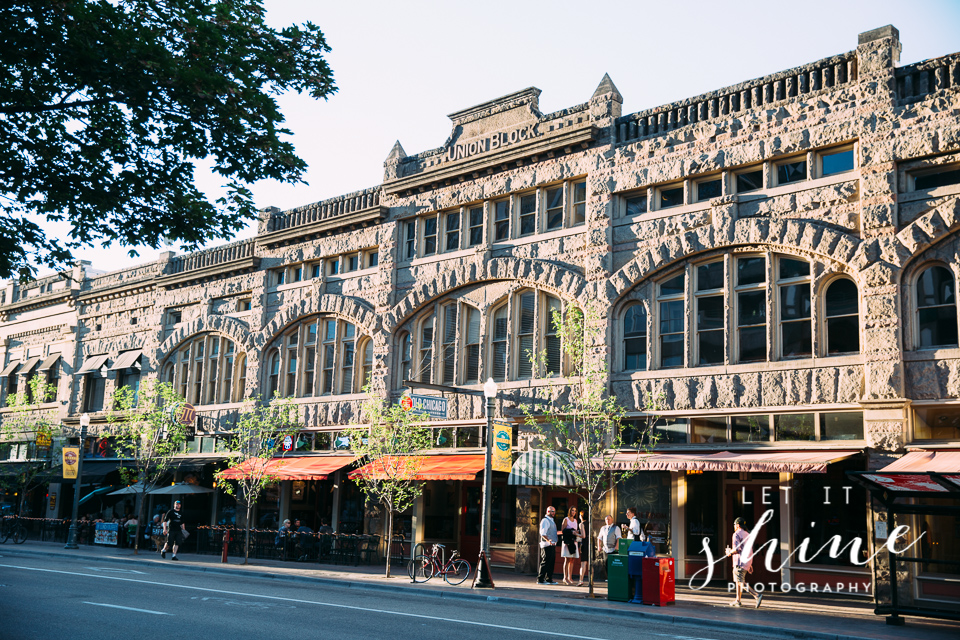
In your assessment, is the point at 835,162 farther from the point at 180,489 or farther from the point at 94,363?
the point at 94,363

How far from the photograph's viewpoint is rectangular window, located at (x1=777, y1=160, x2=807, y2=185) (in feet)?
69.5

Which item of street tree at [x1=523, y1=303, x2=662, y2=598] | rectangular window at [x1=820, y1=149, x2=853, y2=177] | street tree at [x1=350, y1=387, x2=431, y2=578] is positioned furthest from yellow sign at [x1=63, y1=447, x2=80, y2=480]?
rectangular window at [x1=820, y1=149, x2=853, y2=177]

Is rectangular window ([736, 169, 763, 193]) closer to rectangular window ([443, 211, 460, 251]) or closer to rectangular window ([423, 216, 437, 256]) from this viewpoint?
rectangular window ([443, 211, 460, 251])

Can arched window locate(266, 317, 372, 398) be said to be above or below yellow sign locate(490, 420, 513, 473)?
above

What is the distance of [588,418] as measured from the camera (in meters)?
20.2

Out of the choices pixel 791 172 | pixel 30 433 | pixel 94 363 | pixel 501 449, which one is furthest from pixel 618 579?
pixel 30 433

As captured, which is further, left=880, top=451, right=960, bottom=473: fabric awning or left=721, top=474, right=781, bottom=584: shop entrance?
left=721, top=474, right=781, bottom=584: shop entrance

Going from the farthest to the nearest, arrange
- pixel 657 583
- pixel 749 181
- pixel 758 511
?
pixel 749 181 < pixel 758 511 < pixel 657 583

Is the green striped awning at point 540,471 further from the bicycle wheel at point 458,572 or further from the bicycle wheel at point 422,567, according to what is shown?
the bicycle wheel at point 422,567

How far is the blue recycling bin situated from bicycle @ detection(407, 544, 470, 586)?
467cm

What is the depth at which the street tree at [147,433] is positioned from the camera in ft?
106

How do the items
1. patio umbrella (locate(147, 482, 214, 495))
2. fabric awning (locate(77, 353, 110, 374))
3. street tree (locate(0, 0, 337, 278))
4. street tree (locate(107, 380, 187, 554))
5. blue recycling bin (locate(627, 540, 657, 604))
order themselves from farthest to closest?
fabric awning (locate(77, 353, 110, 374)) < street tree (locate(107, 380, 187, 554)) < patio umbrella (locate(147, 482, 214, 495)) < blue recycling bin (locate(627, 540, 657, 604)) < street tree (locate(0, 0, 337, 278))

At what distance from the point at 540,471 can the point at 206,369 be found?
1838 cm

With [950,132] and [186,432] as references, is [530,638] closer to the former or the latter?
[950,132]
